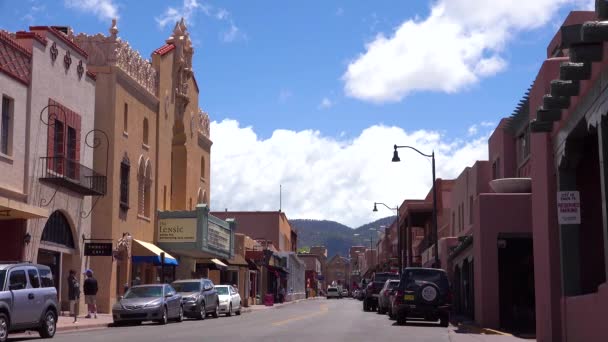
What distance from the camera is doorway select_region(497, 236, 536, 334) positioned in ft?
100

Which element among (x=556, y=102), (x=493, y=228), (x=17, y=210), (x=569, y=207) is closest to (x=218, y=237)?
(x=17, y=210)

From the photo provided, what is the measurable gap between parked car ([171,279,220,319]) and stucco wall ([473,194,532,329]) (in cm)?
1224

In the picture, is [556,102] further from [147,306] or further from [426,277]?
[147,306]

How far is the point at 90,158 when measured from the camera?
38031mm

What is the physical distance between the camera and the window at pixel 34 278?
71.7ft

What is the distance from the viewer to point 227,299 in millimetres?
41312

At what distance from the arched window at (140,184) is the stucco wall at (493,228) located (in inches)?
828

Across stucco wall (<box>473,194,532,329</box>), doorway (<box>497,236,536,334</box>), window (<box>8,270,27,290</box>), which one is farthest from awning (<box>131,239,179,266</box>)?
window (<box>8,270,27,290</box>)

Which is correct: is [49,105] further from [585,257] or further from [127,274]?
[585,257]

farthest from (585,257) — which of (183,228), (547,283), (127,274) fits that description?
(183,228)

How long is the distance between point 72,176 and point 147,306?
7.77 meters

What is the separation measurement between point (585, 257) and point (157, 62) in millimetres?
32795

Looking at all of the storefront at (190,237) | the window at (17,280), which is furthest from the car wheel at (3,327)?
the storefront at (190,237)

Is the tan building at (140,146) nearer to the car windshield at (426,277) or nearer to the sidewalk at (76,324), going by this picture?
the sidewalk at (76,324)
